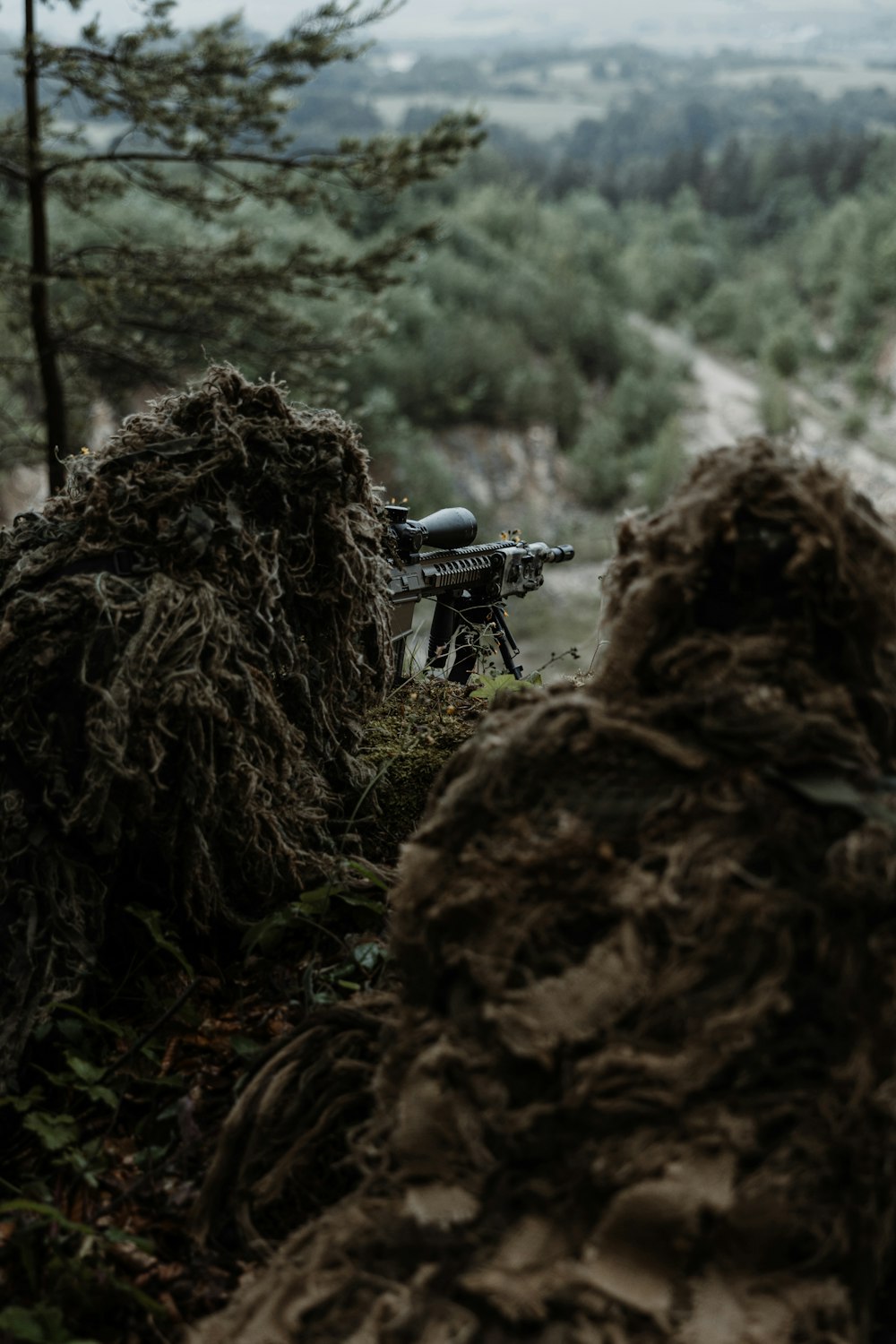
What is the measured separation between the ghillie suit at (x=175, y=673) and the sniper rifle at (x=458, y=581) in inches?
26.2

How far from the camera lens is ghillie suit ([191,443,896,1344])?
1.33m

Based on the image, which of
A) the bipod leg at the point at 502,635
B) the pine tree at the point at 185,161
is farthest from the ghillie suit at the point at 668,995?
the pine tree at the point at 185,161

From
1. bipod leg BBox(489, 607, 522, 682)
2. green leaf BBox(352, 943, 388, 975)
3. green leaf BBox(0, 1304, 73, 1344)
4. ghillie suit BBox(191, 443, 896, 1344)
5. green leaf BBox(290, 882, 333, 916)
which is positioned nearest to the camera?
ghillie suit BBox(191, 443, 896, 1344)

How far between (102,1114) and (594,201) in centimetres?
4180

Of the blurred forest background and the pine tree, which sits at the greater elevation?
the pine tree

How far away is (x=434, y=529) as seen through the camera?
3.55 metres

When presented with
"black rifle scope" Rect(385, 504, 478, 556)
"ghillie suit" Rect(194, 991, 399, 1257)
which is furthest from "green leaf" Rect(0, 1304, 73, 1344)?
"black rifle scope" Rect(385, 504, 478, 556)

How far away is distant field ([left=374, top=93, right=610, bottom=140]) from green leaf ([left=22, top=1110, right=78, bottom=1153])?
225 feet

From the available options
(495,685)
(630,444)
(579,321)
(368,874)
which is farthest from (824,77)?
(368,874)

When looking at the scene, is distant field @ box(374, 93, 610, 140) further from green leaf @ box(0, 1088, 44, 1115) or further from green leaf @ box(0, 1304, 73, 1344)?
green leaf @ box(0, 1304, 73, 1344)

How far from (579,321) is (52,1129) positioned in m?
25.2

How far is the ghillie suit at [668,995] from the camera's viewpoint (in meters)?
1.33

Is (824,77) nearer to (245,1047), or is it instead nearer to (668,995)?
(245,1047)

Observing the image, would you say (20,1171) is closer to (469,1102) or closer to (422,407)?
(469,1102)
